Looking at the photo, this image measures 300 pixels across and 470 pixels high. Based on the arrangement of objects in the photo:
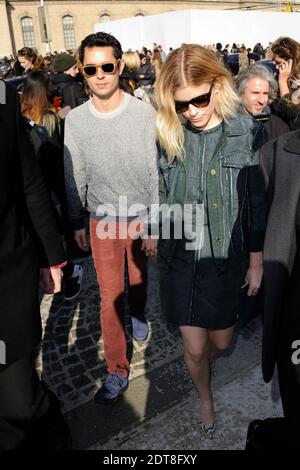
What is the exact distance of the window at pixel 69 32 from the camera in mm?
51312

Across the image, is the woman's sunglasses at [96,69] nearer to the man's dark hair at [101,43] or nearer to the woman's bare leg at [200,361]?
the man's dark hair at [101,43]

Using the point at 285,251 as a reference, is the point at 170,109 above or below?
above

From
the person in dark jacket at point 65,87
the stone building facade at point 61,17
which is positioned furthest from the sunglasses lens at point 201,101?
the stone building facade at point 61,17

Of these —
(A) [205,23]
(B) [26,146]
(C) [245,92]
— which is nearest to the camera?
(B) [26,146]

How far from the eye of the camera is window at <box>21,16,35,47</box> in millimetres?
49156

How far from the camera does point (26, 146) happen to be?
2.18 m

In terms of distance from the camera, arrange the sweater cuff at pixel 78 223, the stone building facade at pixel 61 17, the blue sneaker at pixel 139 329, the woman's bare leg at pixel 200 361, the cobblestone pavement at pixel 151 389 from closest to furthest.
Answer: the woman's bare leg at pixel 200 361 → the cobblestone pavement at pixel 151 389 → the sweater cuff at pixel 78 223 → the blue sneaker at pixel 139 329 → the stone building facade at pixel 61 17

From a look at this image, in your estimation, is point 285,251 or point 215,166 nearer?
point 285,251

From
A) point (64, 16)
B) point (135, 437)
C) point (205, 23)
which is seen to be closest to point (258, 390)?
point (135, 437)

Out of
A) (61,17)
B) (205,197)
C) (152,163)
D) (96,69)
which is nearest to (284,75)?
(152,163)

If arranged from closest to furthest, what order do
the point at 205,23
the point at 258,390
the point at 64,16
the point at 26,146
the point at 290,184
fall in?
the point at 290,184, the point at 26,146, the point at 258,390, the point at 205,23, the point at 64,16

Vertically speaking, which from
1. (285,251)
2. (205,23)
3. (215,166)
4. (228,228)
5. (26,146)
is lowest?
(228,228)
